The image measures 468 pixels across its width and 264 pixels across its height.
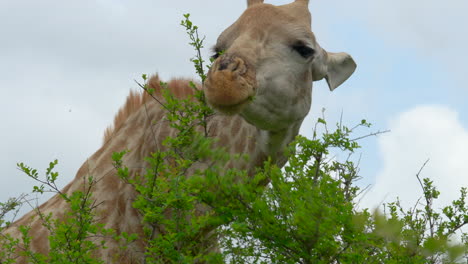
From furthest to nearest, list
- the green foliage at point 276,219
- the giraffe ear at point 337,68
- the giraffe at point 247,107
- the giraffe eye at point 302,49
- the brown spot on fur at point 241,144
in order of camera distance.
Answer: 1. the giraffe ear at point 337,68
2. the brown spot on fur at point 241,144
3. the giraffe eye at point 302,49
4. the giraffe at point 247,107
5. the green foliage at point 276,219

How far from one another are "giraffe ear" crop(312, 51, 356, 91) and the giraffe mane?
1336 millimetres

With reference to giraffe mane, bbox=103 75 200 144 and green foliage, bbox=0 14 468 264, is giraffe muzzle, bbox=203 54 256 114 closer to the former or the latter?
green foliage, bbox=0 14 468 264

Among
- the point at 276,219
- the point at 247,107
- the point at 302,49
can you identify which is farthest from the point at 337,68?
the point at 276,219

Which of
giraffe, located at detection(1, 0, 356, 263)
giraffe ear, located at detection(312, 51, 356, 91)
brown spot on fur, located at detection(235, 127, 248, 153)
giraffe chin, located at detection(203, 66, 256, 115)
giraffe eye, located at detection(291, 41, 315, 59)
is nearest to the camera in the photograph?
giraffe chin, located at detection(203, 66, 256, 115)

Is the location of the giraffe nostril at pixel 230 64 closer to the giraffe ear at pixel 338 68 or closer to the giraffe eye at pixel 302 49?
the giraffe eye at pixel 302 49

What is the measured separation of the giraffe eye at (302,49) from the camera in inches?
219

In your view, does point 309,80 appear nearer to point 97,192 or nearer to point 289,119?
point 289,119

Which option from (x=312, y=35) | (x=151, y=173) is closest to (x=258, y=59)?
(x=312, y=35)

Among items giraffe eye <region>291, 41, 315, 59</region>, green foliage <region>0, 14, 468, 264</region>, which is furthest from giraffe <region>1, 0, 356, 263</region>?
green foliage <region>0, 14, 468, 264</region>

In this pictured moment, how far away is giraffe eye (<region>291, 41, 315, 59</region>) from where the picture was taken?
18.2 ft

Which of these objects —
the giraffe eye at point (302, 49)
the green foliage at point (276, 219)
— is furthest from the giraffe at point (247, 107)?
the green foliage at point (276, 219)

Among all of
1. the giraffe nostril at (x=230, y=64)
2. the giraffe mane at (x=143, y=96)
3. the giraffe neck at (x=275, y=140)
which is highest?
the giraffe mane at (x=143, y=96)

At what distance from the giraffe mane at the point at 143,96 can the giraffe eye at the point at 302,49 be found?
120 cm

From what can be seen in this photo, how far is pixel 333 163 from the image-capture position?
4812 mm
